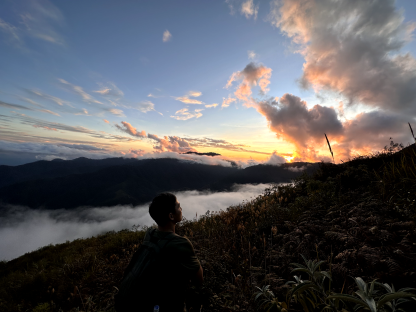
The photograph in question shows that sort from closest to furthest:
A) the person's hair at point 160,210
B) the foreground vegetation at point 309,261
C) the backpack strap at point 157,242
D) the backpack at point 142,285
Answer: the backpack at point 142,285
the backpack strap at point 157,242
the foreground vegetation at point 309,261
the person's hair at point 160,210

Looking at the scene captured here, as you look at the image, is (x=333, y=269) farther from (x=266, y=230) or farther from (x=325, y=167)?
(x=325, y=167)

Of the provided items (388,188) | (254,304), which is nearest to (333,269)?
(254,304)

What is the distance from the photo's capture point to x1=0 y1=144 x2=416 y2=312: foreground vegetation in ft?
7.54

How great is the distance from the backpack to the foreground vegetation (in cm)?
135

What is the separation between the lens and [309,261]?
237cm

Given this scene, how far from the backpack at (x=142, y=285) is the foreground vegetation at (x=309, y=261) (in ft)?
4.43

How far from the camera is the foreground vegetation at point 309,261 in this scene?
2.30 meters

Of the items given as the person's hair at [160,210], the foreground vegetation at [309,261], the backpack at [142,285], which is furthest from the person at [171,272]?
the foreground vegetation at [309,261]

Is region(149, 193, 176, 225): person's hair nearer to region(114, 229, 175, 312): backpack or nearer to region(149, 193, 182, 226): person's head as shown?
region(149, 193, 182, 226): person's head

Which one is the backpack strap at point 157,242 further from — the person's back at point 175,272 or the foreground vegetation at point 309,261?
the foreground vegetation at point 309,261

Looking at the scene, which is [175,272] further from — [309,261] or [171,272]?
[309,261]

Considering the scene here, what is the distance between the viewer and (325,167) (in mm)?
8531

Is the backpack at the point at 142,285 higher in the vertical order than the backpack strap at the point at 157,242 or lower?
lower

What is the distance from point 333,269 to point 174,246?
8.37 feet
